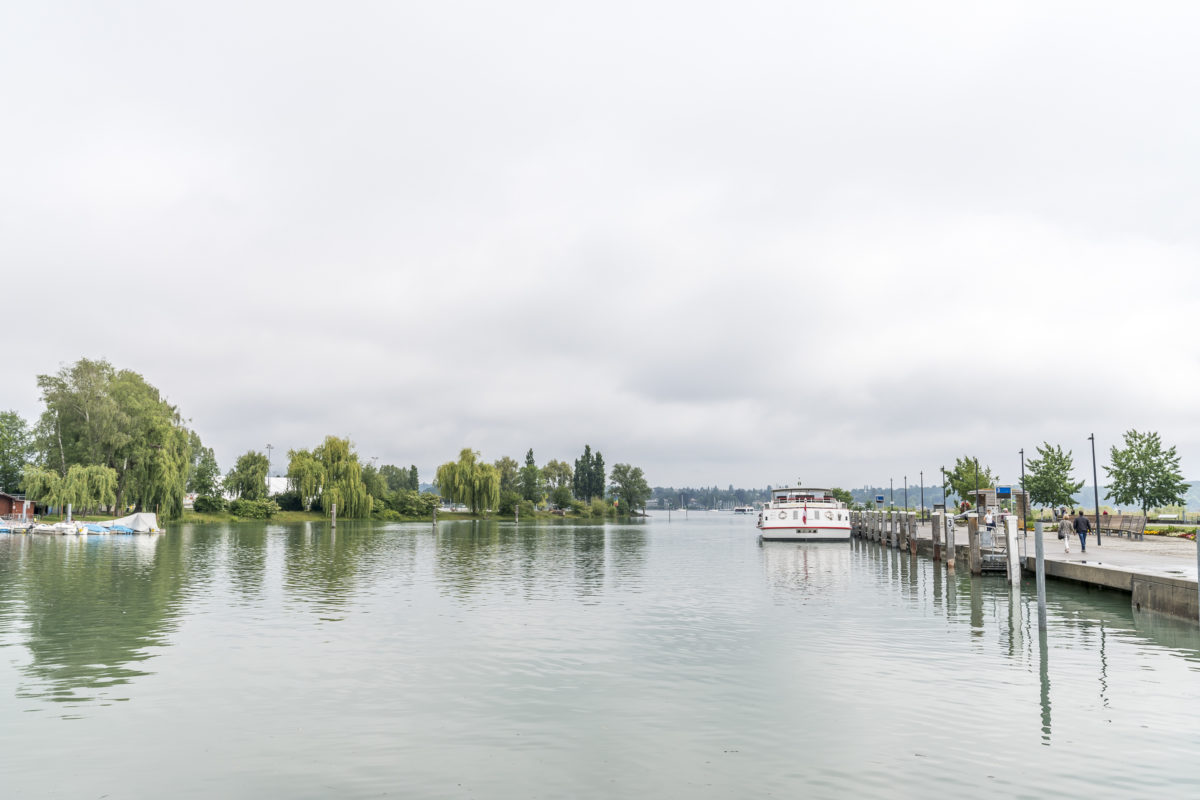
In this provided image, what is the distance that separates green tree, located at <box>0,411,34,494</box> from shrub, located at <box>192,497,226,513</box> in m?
20.0

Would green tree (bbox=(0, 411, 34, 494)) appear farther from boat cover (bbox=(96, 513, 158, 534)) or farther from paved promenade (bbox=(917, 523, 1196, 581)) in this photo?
paved promenade (bbox=(917, 523, 1196, 581))

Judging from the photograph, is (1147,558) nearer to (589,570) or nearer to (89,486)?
(589,570)

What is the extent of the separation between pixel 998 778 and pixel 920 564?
134 ft

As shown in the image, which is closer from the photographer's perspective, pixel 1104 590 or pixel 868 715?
pixel 868 715

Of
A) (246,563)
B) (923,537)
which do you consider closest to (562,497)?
(923,537)

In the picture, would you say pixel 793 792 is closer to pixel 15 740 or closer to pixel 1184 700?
pixel 1184 700

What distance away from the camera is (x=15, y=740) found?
479 inches

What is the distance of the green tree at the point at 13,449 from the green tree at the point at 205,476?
1886cm

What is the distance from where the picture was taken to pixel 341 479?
107 m

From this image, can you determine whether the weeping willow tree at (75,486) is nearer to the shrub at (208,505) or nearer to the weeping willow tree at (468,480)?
the shrub at (208,505)

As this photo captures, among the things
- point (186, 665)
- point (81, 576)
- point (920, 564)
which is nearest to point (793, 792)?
point (186, 665)

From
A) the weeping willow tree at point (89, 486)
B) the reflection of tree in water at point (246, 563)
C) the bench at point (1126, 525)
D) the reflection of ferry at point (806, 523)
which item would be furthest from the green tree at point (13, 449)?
the bench at point (1126, 525)

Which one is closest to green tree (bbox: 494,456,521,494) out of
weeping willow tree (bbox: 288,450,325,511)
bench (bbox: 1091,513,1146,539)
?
weeping willow tree (bbox: 288,450,325,511)

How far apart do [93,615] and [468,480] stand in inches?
4201
